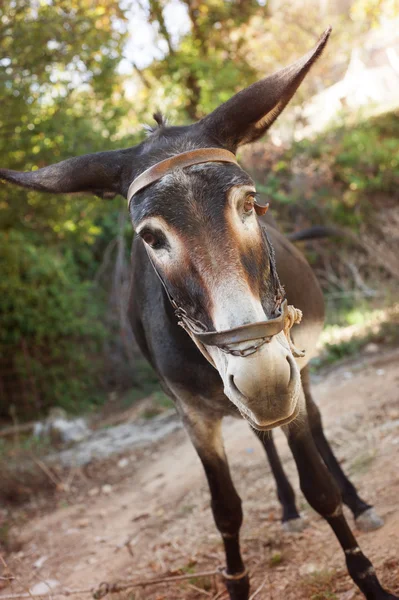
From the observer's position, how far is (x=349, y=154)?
12844 mm

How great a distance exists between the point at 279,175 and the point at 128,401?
20.9 ft

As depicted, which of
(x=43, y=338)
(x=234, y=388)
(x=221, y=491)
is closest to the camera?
(x=234, y=388)

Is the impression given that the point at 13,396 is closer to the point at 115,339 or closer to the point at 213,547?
the point at 115,339

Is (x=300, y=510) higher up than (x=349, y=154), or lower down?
lower down

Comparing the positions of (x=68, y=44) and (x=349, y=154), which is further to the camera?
(x=349, y=154)

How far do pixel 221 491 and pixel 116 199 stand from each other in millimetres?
6108

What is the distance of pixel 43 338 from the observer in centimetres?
1118

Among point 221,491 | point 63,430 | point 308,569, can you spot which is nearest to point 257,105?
point 221,491

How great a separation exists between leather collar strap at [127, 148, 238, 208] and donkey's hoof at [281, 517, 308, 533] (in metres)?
2.77

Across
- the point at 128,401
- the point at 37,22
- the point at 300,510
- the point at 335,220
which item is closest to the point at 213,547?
the point at 300,510

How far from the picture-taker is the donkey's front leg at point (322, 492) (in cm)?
280

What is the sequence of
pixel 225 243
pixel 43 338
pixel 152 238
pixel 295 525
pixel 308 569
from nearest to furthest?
pixel 225 243 → pixel 152 238 → pixel 308 569 → pixel 295 525 → pixel 43 338

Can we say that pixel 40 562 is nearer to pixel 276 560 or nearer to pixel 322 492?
pixel 276 560

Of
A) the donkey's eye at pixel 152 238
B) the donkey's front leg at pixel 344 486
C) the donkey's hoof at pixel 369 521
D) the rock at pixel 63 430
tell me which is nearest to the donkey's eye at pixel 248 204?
the donkey's eye at pixel 152 238
